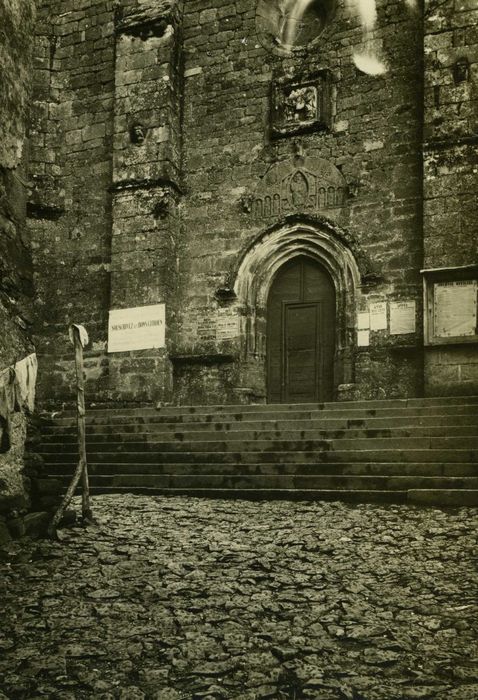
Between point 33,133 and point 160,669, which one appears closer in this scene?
point 160,669

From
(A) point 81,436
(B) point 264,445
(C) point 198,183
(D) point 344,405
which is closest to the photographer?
(A) point 81,436

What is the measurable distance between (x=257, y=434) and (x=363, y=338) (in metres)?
3.78

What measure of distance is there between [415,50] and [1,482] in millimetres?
9428

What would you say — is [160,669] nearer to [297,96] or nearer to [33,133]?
[297,96]

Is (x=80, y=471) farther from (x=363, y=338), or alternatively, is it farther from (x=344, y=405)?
(x=363, y=338)

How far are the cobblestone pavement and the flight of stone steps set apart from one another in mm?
734

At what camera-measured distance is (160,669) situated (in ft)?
9.95

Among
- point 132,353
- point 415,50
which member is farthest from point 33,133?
point 415,50

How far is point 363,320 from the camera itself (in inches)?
427

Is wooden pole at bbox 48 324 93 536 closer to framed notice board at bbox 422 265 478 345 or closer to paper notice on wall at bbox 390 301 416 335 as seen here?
framed notice board at bbox 422 265 478 345

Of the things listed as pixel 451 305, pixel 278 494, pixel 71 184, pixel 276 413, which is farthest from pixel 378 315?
pixel 71 184

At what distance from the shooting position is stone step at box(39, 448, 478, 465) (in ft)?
21.0

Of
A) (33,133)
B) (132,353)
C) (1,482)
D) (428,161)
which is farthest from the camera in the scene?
(33,133)

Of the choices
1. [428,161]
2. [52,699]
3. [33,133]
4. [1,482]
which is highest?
[33,133]
